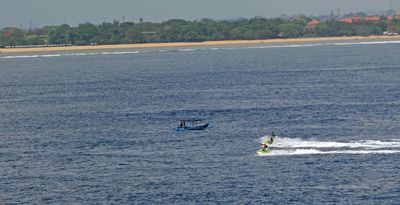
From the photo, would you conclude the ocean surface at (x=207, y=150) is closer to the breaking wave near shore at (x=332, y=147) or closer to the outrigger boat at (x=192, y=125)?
the breaking wave near shore at (x=332, y=147)

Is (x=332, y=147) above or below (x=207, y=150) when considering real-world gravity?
above

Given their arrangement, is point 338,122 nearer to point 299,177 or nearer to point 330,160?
point 330,160

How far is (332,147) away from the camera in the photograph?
111 m

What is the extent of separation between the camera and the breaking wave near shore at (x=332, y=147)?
10812cm

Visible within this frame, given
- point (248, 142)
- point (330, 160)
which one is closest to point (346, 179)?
point (330, 160)

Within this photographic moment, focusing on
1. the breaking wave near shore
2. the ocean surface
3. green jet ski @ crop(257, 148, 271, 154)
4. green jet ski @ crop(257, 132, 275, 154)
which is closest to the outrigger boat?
the ocean surface

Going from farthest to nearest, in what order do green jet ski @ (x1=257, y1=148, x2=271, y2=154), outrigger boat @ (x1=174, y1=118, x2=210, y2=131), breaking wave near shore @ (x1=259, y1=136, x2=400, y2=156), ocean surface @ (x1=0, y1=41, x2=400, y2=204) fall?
outrigger boat @ (x1=174, y1=118, x2=210, y2=131)
green jet ski @ (x1=257, y1=148, x2=271, y2=154)
breaking wave near shore @ (x1=259, y1=136, x2=400, y2=156)
ocean surface @ (x1=0, y1=41, x2=400, y2=204)

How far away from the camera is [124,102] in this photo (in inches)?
6757

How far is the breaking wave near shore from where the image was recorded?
4257 inches

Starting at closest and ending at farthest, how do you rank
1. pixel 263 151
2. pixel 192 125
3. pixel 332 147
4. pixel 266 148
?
pixel 263 151 → pixel 266 148 → pixel 332 147 → pixel 192 125

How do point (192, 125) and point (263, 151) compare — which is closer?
point (263, 151)

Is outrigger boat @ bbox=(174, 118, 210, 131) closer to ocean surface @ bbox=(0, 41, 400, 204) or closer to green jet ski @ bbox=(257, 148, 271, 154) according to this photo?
ocean surface @ bbox=(0, 41, 400, 204)

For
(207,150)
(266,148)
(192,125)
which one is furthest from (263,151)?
(192,125)

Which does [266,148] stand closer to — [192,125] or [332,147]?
[332,147]
